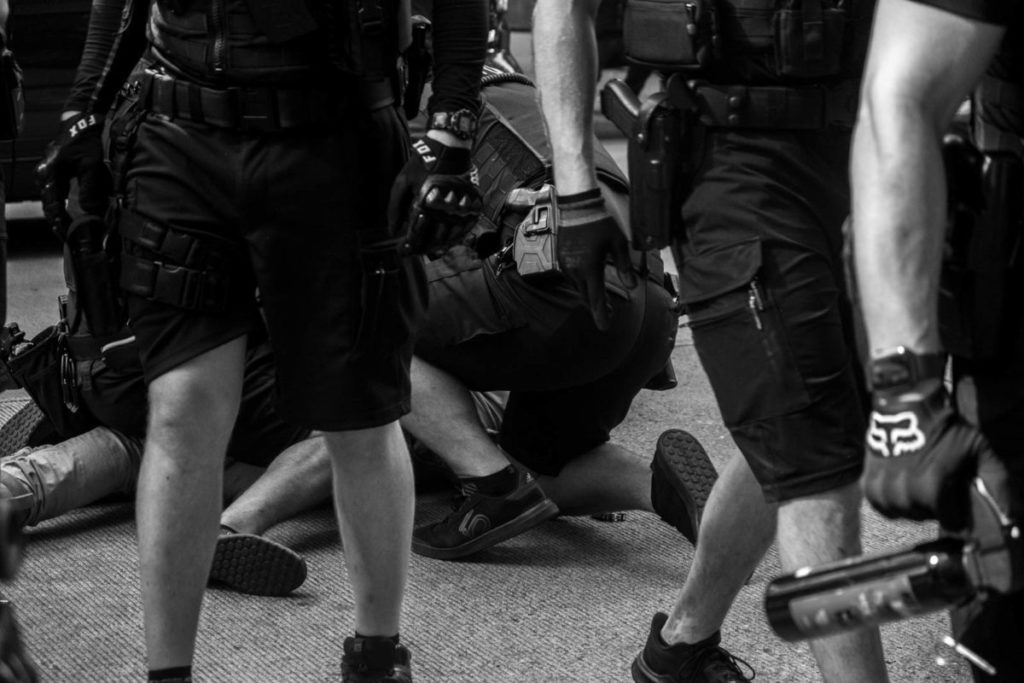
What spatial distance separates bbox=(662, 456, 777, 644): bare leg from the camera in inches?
113

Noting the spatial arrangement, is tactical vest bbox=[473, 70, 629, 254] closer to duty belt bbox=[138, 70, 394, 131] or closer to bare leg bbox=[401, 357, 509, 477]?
bare leg bbox=[401, 357, 509, 477]

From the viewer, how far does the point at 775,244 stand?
257 cm

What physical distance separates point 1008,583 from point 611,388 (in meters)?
2.26

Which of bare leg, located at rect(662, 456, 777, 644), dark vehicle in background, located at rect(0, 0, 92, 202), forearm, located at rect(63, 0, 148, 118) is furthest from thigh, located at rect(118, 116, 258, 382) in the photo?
dark vehicle in background, located at rect(0, 0, 92, 202)

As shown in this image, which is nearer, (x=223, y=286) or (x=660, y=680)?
(x=223, y=286)

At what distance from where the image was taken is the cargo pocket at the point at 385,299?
9.29 ft

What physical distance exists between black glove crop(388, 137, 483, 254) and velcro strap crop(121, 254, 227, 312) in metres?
0.32

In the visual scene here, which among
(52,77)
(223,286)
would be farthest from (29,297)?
(223,286)

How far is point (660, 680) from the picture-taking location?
3082mm

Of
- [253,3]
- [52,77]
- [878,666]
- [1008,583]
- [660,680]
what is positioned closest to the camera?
[1008,583]

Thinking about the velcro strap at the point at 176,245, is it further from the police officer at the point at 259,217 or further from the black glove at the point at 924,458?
the black glove at the point at 924,458

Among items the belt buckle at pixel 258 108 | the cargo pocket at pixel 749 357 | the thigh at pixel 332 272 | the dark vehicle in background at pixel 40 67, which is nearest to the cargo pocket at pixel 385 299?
the thigh at pixel 332 272

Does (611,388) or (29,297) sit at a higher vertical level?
(611,388)

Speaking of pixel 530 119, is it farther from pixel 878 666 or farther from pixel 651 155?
pixel 878 666
